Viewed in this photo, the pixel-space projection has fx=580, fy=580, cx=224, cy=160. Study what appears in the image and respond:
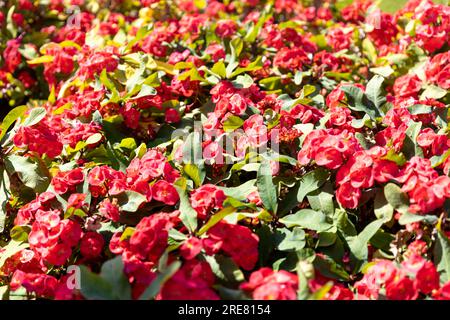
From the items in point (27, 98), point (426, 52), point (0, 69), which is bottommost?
point (27, 98)

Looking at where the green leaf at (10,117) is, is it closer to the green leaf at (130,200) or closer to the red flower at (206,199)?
the green leaf at (130,200)

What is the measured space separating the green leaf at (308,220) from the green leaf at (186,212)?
26 cm

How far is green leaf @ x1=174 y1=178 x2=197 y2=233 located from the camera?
1.51m

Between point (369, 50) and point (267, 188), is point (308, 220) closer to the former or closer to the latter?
point (267, 188)

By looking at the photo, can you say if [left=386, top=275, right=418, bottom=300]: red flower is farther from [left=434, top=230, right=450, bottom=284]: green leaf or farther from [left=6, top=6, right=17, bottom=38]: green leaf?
[left=6, top=6, right=17, bottom=38]: green leaf

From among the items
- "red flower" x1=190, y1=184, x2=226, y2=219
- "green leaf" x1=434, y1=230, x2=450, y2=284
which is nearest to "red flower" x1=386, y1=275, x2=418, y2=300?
"green leaf" x1=434, y1=230, x2=450, y2=284

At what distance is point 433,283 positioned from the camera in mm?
1362

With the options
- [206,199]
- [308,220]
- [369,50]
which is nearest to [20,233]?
[206,199]

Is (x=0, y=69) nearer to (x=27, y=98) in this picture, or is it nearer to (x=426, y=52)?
(x=27, y=98)

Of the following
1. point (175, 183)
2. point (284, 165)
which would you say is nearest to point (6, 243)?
point (175, 183)

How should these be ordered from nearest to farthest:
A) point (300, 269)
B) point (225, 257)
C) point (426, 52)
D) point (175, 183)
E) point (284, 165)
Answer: point (300, 269)
point (225, 257)
point (175, 183)
point (284, 165)
point (426, 52)

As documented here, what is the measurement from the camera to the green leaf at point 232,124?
6.55 feet

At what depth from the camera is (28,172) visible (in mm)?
1870

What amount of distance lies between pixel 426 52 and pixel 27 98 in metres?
2.30
